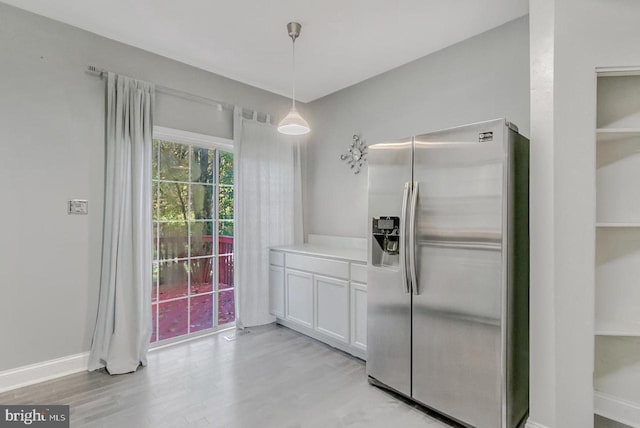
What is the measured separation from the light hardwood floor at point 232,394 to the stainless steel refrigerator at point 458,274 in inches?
11.6

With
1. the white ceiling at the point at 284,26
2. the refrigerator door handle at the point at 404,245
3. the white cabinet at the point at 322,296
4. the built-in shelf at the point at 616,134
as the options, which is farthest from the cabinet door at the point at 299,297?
the built-in shelf at the point at 616,134

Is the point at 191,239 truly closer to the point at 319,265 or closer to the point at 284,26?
the point at 319,265

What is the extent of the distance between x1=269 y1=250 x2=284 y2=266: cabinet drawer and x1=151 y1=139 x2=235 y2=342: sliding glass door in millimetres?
464

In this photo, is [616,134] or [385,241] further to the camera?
[385,241]

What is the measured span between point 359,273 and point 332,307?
50cm

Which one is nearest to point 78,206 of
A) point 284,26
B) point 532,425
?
point 284,26

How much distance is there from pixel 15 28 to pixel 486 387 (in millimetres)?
4049

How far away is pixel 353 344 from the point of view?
114 inches

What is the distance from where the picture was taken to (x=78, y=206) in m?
2.63

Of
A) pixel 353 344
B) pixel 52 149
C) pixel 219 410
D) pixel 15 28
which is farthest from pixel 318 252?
pixel 15 28

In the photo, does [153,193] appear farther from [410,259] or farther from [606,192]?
[606,192]

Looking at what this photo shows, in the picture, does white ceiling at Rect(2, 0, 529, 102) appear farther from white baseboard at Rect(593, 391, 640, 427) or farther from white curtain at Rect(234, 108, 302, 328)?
white baseboard at Rect(593, 391, 640, 427)

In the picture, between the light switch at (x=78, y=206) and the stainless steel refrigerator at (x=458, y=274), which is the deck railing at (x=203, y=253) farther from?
the stainless steel refrigerator at (x=458, y=274)

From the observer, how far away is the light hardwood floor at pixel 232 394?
2.04m
